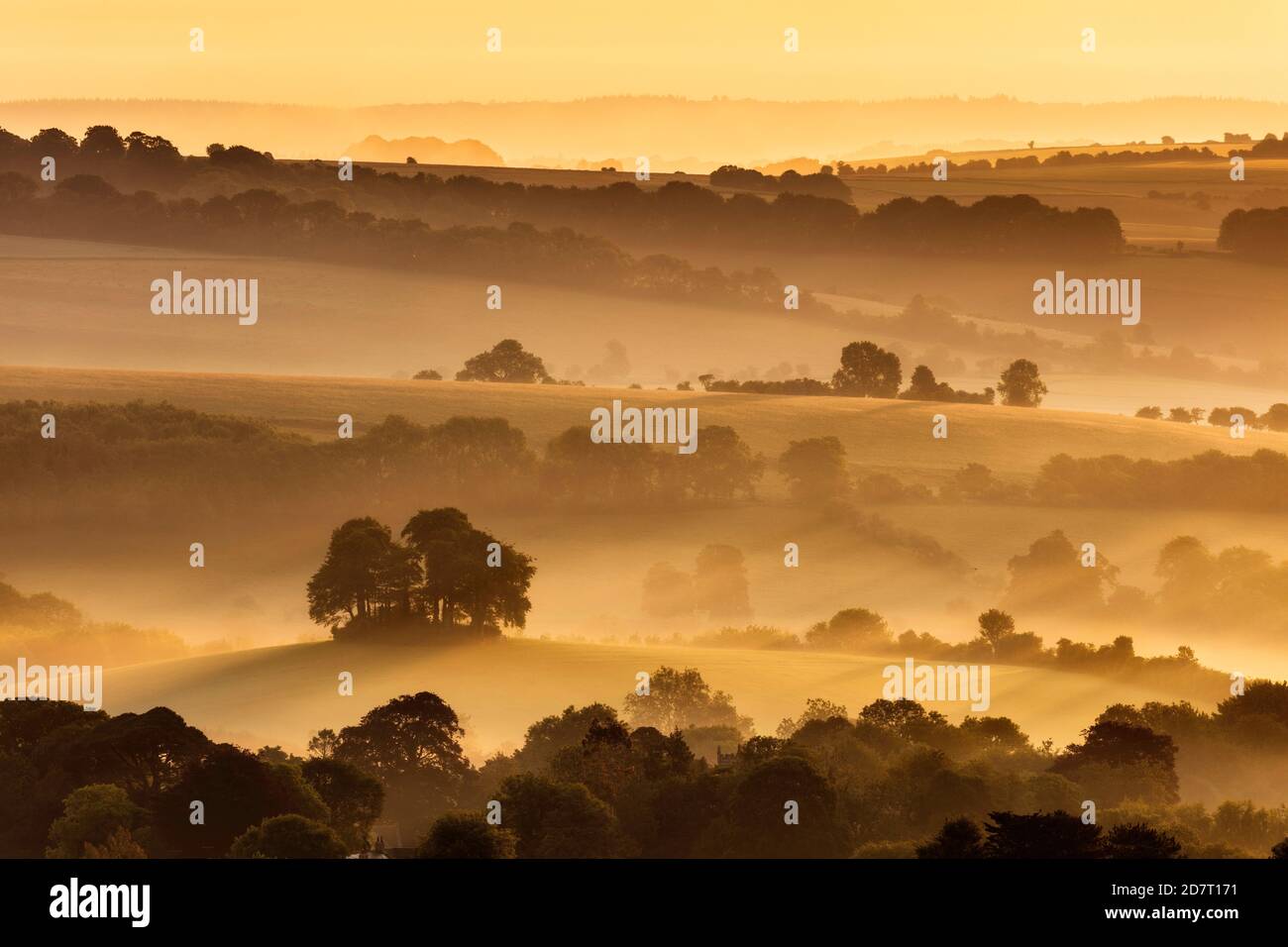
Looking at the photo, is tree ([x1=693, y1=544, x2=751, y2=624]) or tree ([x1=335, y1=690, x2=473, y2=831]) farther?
tree ([x1=693, y1=544, x2=751, y2=624])

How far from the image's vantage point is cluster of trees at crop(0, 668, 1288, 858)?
4706 cm

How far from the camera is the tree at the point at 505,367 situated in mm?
172875

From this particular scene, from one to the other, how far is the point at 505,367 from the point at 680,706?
106 meters

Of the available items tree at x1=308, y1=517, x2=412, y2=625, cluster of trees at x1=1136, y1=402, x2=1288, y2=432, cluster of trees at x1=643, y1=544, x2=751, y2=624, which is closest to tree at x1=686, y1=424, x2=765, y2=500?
cluster of trees at x1=643, y1=544, x2=751, y2=624

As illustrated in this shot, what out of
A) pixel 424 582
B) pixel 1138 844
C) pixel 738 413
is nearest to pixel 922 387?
pixel 738 413

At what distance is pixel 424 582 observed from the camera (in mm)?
81875

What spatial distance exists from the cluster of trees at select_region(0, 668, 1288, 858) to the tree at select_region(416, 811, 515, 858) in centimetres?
6

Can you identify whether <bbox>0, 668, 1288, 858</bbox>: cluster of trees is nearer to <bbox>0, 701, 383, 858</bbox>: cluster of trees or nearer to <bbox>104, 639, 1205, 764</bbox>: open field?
<bbox>0, 701, 383, 858</bbox>: cluster of trees

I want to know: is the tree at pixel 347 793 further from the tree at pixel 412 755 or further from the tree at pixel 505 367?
the tree at pixel 505 367

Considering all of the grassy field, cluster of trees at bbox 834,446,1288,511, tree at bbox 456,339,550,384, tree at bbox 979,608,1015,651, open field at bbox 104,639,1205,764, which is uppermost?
tree at bbox 456,339,550,384

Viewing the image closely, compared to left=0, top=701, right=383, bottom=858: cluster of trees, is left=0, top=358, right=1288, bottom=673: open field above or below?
above
